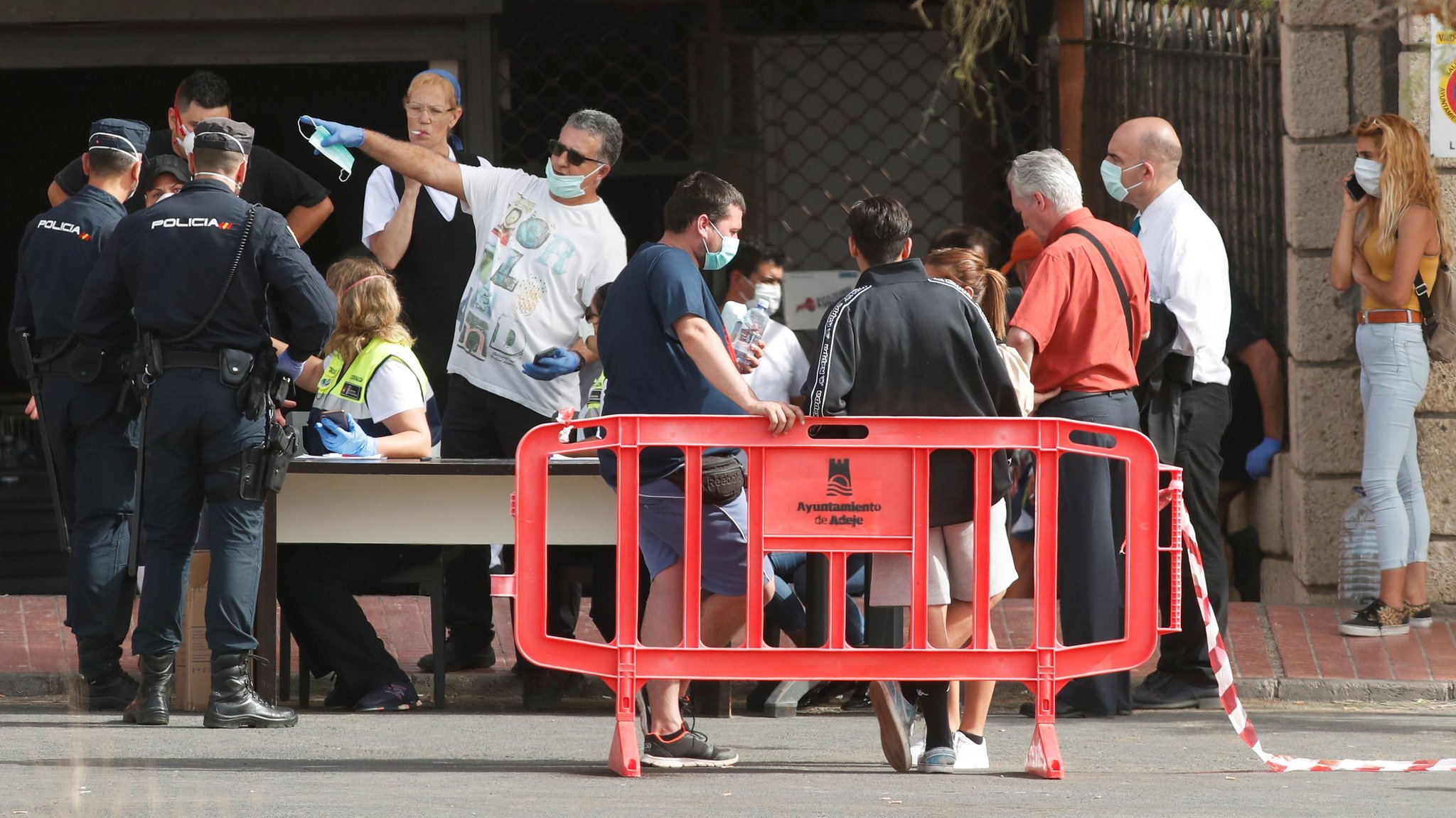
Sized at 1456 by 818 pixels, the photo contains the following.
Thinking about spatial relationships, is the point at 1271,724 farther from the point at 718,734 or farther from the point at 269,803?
the point at 269,803

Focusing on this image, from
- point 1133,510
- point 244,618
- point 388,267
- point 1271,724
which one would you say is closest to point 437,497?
point 244,618

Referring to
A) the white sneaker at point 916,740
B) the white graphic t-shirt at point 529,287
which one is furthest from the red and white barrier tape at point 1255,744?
the white graphic t-shirt at point 529,287

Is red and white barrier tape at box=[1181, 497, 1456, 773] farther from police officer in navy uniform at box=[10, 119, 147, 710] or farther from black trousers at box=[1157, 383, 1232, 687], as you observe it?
police officer in navy uniform at box=[10, 119, 147, 710]

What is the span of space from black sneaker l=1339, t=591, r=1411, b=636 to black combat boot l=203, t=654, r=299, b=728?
425 cm

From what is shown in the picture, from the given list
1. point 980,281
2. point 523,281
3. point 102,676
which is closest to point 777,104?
point 523,281

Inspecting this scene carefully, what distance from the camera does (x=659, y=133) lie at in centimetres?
1025

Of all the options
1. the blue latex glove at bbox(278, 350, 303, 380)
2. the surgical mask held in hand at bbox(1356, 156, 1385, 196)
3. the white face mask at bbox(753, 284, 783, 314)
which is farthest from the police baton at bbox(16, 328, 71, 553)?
the surgical mask held in hand at bbox(1356, 156, 1385, 196)

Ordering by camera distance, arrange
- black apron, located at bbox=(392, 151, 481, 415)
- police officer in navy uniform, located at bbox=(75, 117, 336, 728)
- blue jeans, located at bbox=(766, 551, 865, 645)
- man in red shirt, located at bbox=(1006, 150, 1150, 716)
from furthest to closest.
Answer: black apron, located at bbox=(392, 151, 481, 415), blue jeans, located at bbox=(766, 551, 865, 645), man in red shirt, located at bbox=(1006, 150, 1150, 716), police officer in navy uniform, located at bbox=(75, 117, 336, 728)

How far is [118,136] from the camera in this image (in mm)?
7188

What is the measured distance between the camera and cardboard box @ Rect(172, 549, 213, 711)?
6.85 meters

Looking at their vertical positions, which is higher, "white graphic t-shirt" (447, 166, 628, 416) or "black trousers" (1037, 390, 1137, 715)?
"white graphic t-shirt" (447, 166, 628, 416)

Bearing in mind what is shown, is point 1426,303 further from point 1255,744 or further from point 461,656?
point 461,656

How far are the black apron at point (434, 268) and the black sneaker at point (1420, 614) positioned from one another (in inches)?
156

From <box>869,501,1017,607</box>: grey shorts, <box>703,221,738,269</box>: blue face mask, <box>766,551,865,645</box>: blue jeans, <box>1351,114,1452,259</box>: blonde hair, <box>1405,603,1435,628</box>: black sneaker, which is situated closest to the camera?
<box>869,501,1017,607</box>: grey shorts
